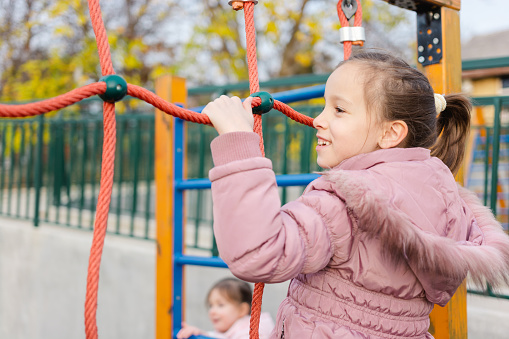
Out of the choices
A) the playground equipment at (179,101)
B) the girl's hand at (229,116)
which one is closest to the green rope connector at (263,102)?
the playground equipment at (179,101)

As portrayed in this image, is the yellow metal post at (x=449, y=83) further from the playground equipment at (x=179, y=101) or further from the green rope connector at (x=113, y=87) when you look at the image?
the green rope connector at (x=113, y=87)

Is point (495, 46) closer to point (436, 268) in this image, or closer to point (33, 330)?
point (33, 330)

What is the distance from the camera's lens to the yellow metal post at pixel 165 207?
6.77ft

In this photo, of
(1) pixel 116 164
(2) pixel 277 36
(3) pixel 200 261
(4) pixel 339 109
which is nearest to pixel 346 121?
(4) pixel 339 109

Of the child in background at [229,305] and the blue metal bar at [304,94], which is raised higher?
the blue metal bar at [304,94]

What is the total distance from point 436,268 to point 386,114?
346mm

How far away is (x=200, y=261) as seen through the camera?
6.49 feet

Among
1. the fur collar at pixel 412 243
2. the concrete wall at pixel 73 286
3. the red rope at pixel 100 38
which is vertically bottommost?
the concrete wall at pixel 73 286

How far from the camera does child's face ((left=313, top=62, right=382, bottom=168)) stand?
107 cm

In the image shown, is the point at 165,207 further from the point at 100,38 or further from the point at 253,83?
the point at 100,38

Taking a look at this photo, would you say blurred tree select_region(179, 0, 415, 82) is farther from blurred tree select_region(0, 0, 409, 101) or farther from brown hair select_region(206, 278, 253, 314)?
brown hair select_region(206, 278, 253, 314)

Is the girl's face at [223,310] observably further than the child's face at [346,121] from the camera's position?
Yes

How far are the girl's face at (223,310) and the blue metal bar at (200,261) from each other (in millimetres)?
711

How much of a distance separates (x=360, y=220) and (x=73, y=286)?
3.52 metres
